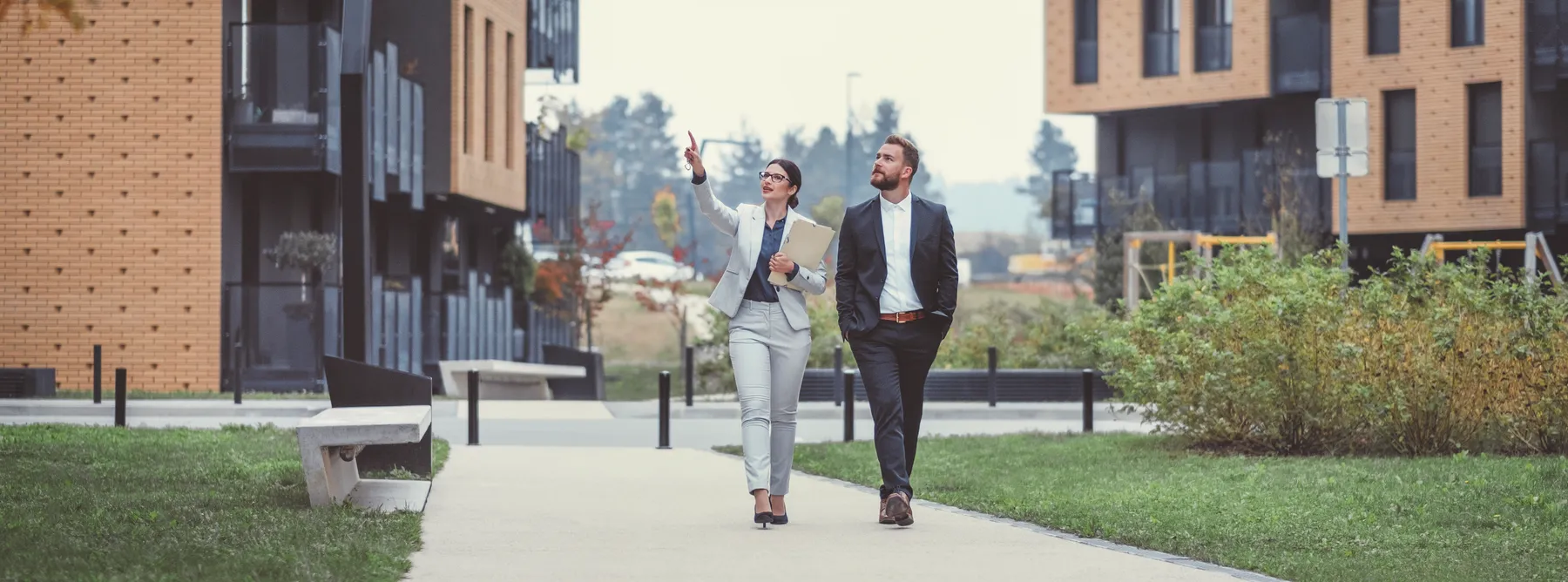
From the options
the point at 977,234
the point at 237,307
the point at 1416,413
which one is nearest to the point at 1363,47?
the point at 237,307

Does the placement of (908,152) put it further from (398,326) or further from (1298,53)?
(1298,53)

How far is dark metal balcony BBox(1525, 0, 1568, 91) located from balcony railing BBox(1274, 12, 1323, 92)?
13.3ft

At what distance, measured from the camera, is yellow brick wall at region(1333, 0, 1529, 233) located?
37.1 m

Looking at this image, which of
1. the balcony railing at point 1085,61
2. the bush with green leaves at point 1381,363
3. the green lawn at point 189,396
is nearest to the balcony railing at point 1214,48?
the balcony railing at point 1085,61

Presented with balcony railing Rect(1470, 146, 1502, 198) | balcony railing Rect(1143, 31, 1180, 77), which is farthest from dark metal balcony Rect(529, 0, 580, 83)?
balcony railing Rect(1470, 146, 1502, 198)

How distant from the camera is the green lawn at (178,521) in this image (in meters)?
8.06

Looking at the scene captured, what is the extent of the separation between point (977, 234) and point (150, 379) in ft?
416

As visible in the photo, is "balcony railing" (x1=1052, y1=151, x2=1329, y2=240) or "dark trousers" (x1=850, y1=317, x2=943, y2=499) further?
"balcony railing" (x1=1052, y1=151, x2=1329, y2=240)

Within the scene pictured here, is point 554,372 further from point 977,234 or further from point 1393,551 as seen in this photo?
point 977,234

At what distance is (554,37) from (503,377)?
10.9m

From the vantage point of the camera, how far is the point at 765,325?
10.2 meters

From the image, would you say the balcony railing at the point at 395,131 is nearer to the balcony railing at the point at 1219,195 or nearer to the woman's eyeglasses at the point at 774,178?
the balcony railing at the point at 1219,195

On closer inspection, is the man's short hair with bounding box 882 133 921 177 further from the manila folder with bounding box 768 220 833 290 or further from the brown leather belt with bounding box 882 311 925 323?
the brown leather belt with bounding box 882 311 925 323

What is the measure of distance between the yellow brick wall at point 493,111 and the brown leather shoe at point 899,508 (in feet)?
86.2
